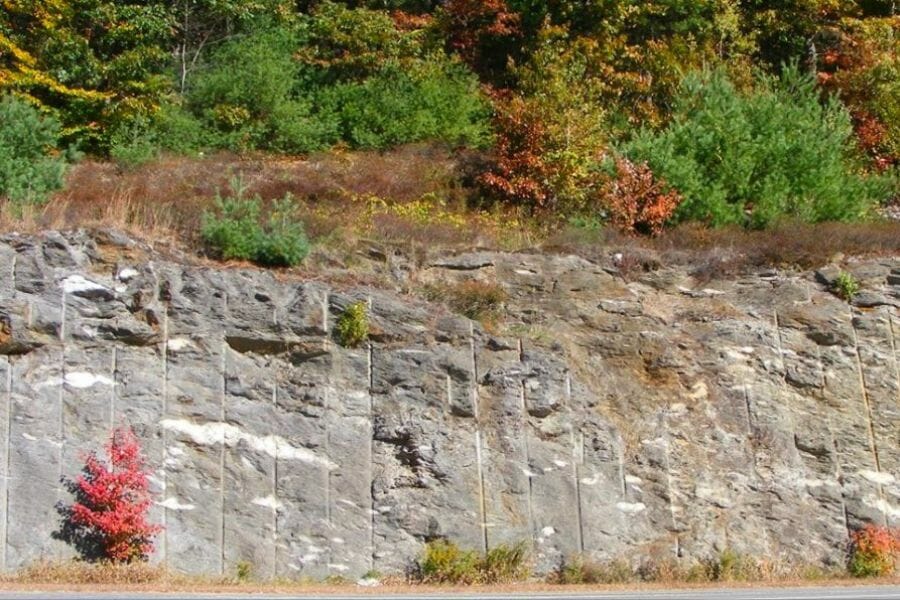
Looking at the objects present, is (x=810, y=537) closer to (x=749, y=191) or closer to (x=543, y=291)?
(x=543, y=291)

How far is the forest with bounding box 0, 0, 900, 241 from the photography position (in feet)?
78.6

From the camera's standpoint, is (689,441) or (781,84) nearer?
(689,441)

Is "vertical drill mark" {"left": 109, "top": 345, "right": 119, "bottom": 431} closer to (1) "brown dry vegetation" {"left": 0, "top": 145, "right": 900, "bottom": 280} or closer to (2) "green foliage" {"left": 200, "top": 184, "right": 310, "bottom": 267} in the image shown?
(1) "brown dry vegetation" {"left": 0, "top": 145, "right": 900, "bottom": 280}

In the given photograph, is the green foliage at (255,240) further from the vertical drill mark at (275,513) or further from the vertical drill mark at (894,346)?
the vertical drill mark at (894,346)

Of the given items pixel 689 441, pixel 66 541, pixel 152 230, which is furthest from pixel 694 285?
pixel 66 541

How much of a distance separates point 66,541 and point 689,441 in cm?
925

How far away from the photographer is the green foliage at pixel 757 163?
23.6 m

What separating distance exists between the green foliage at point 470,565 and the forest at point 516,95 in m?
7.75

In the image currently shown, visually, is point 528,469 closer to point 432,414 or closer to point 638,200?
point 432,414

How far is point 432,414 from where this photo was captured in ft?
60.2

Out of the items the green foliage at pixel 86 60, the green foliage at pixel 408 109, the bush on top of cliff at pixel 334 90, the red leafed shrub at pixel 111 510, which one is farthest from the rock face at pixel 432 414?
the green foliage at pixel 86 60

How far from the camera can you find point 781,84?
28812 millimetres

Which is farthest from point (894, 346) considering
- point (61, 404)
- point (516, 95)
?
point (61, 404)

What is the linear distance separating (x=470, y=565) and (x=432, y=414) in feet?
7.64
